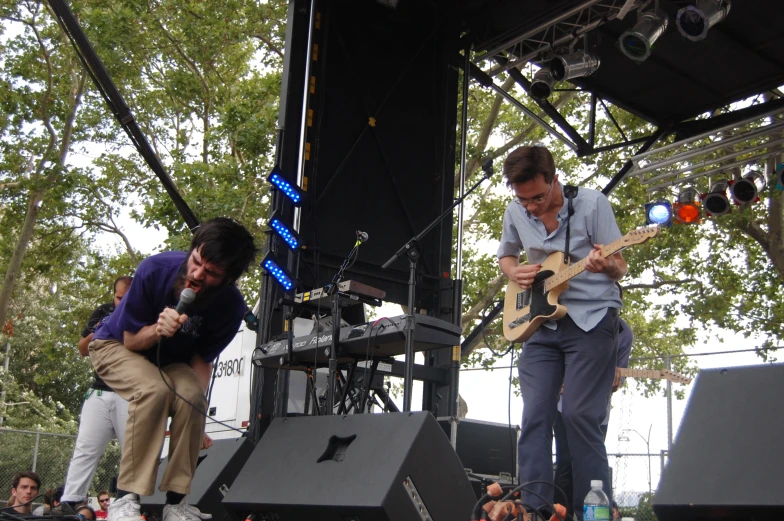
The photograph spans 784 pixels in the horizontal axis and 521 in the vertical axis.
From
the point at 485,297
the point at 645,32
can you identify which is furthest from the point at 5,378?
the point at 645,32

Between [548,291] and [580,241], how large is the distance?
309 millimetres

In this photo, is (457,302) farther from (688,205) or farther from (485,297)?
(485,297)

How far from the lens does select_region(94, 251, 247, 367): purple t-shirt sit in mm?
3402

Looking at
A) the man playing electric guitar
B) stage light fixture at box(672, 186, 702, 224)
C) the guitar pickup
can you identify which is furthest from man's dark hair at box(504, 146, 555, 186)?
stage light fixture at box(672, 186, 702, 224)

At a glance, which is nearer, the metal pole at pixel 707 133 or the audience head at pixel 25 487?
the audience head at pixel 25 487

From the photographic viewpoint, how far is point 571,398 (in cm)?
337

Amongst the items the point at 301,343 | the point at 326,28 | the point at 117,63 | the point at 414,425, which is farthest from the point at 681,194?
the point at 117,63

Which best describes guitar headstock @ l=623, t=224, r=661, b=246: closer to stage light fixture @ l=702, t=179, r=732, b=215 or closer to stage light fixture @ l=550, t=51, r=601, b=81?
stage light fixture @ l=550, t=51, r=601, b=81

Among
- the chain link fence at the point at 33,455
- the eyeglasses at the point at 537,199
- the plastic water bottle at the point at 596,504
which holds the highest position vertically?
the eyeglasses at the point at 537,199

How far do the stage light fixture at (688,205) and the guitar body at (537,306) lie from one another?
237 inches

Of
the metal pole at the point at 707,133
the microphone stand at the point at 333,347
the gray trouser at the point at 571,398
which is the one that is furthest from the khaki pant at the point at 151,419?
the metal pole at the point at 707,133

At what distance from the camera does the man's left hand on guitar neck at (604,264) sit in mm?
3398

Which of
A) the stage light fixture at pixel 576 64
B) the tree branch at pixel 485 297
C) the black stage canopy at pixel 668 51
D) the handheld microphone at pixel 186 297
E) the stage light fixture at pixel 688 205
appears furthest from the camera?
the tree branch at pixel 485 297

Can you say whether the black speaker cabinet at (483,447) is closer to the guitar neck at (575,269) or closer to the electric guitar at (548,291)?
the electric guitar at (548,291)
